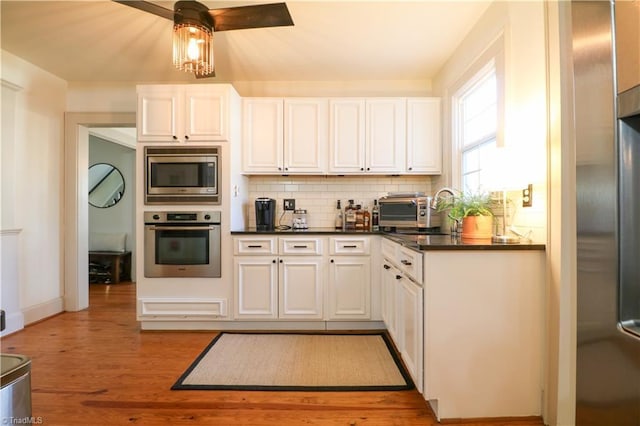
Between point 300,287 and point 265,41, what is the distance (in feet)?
7.09

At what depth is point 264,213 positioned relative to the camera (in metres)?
3.33

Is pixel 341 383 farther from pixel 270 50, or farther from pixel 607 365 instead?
pixel 270 50

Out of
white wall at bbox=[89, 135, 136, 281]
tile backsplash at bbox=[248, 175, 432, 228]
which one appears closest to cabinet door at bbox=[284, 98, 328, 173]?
tile backsplash at bbox=[248, 175, 432, 228]

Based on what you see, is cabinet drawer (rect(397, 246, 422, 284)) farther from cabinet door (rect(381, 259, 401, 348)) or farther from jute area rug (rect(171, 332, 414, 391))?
jute area rug (rect(171, 332, 414, 391))

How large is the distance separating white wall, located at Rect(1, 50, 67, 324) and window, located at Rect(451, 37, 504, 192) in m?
4.08

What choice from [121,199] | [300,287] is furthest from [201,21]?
[121,199]

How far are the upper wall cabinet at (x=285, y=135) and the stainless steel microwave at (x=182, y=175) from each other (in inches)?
17.5

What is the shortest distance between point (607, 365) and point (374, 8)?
2475mm

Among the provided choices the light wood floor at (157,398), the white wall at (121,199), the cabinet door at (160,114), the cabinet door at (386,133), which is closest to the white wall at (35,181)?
the light wood floor at (157,398)

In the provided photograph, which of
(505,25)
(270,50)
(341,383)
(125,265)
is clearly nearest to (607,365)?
(341,383)

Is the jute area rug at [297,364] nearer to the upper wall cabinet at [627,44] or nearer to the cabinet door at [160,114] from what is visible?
the cabinet door at [160,114]

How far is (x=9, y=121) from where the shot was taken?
3.05 metres

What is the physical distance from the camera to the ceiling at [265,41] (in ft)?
7.73

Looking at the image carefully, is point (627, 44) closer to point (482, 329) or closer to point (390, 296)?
point (482, 329)
